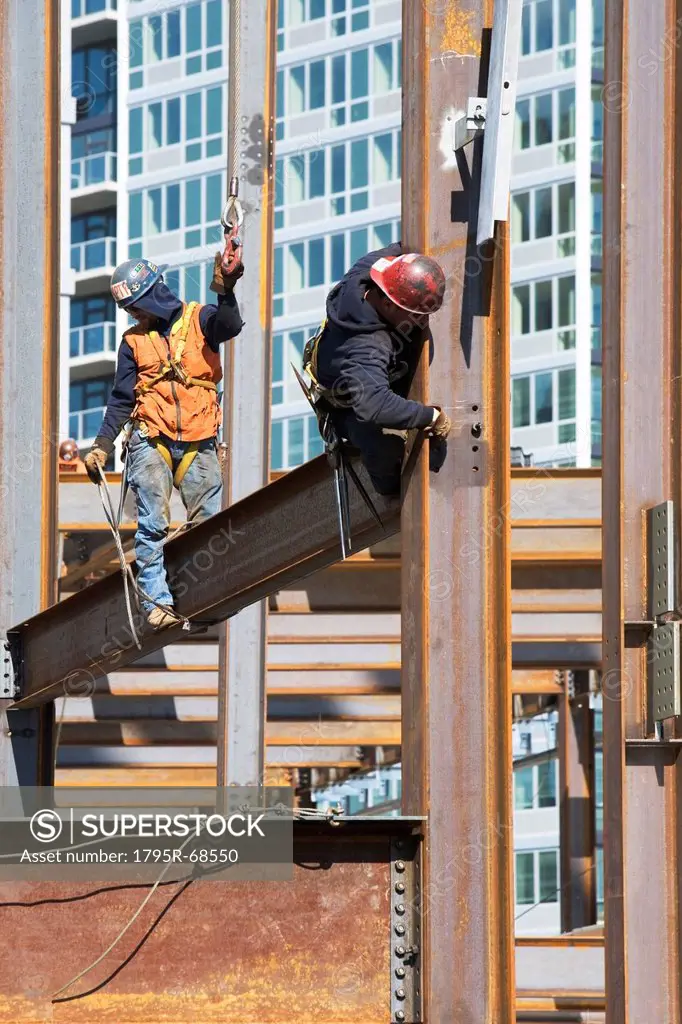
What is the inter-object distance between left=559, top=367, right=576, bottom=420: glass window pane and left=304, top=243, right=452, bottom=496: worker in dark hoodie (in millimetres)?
61569

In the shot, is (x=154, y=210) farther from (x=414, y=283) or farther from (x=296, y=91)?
(x=414, y=283)

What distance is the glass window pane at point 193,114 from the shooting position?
6588cm

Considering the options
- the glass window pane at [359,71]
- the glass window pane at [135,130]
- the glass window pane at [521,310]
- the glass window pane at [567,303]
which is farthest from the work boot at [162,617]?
the glass window pane at [135,130]

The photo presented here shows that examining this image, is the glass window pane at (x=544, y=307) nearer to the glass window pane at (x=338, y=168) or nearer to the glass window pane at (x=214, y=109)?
the glass window pane at (x=338, y=168)

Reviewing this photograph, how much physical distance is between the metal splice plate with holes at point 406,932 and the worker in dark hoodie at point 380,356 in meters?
1.66

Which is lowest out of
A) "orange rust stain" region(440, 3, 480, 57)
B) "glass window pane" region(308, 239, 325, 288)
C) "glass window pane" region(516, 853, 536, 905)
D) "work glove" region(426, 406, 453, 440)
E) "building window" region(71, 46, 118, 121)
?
"glass window pane" region(516, 853, 536, 905)

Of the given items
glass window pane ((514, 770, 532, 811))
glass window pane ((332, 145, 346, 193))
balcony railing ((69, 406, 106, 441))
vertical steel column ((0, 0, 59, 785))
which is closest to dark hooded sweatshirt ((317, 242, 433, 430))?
vertical steel column ((0, 0, 59, 785))

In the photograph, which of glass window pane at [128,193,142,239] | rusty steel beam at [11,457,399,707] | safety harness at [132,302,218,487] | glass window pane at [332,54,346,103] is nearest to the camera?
rusty steel beam at [11,457,399,707]

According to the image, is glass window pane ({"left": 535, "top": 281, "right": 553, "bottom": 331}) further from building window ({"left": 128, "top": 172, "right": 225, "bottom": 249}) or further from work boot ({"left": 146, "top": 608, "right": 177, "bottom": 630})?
work boot ({"left": 146, "top": 608, "right": 177, "bottom": 630})

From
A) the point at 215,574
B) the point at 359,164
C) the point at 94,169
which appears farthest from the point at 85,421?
the point at 215,574

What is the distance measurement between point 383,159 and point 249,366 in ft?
180

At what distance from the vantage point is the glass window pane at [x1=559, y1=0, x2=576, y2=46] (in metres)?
69.2

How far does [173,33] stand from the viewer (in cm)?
6738

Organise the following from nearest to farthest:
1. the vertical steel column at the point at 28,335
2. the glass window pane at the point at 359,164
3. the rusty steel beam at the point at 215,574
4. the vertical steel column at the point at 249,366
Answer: the rusty steel beam at the point at 215,574 < the vertical steel column at the point at 28,335 < the vertical steel column at the point at 249,366 < the glass window pane at the point at 359,164
